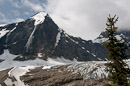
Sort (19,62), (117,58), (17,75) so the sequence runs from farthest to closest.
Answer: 1. (19,62)
2. (17,75)
3. (117,58)

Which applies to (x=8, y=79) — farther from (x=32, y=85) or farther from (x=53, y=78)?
(x=53, y=78)

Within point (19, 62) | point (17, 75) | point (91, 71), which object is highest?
point (19, 62)

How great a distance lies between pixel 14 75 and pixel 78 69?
108ft

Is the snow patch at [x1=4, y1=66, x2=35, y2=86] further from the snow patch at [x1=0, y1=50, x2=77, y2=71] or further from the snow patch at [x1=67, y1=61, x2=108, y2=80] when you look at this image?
the snow patch at [x1=0, y1=50, x2=77, y2=71]

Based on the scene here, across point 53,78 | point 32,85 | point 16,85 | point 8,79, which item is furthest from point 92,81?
point 8,79

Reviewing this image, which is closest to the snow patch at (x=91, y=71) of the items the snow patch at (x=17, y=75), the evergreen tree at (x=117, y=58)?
the snow patch at (x=17, y=75)

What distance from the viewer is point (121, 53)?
1862 cm

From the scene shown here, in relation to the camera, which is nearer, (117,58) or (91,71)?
(117,58)

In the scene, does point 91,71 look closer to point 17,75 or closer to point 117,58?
point 17,75

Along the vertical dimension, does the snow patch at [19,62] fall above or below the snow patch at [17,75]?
above

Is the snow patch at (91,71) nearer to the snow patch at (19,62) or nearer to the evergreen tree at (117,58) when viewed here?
the evergreen tree at (117,58)

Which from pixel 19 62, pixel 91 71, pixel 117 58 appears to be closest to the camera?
pixel 117 58

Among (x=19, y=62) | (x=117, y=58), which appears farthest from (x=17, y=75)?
(x=19, y=62)

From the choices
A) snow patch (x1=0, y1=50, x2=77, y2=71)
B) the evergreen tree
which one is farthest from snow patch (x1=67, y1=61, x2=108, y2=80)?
snow patch (x1=0, y1=50, x2=77, y2=71)
